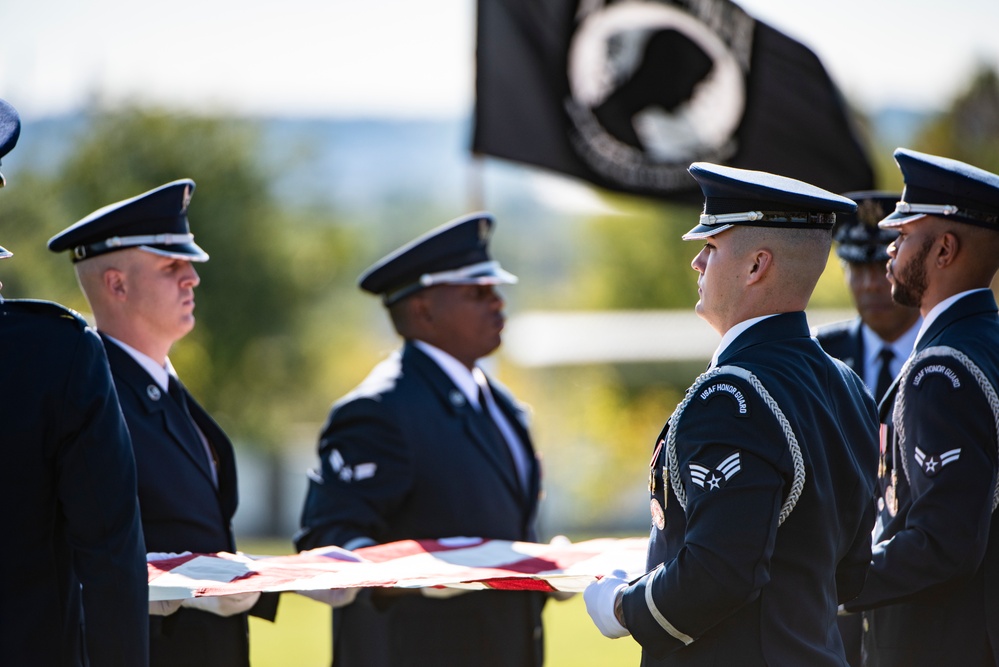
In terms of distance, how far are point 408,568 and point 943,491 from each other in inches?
62.1

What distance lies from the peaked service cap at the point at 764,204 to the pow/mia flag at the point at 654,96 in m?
3.97

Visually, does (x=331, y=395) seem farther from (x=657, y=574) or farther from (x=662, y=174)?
(x=657, y=574)

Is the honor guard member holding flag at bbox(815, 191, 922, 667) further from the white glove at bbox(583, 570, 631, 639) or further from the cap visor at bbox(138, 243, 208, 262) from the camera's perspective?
the cap visor at bbox(138, 243, 208, 262)

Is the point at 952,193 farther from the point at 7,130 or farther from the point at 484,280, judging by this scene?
the point at 7,130

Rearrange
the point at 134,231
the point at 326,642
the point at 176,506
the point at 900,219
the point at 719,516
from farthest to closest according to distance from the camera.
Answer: the point at 326,642, the point at 134,231, the point at 176,506, the point at 900,219, the point at 719,516

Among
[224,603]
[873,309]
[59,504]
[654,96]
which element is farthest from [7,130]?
[654,96]

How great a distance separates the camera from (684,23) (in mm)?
7461

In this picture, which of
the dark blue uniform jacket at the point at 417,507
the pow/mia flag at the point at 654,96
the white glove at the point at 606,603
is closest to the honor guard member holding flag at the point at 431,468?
the dark blue uniform jacket at the point at 417,507

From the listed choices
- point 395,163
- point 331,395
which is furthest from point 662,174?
point 395,163

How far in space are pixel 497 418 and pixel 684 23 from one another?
353 centimetres

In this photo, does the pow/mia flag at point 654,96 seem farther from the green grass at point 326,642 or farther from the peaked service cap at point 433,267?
the green grass at point 326,642

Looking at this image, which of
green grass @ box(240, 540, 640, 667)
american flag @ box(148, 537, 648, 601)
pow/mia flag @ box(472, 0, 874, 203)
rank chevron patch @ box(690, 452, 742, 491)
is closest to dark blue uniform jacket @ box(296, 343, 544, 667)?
american flag @ box(148, 537, 648, 601)

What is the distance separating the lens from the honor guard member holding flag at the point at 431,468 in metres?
4.45

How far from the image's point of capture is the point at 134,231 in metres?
4.15
